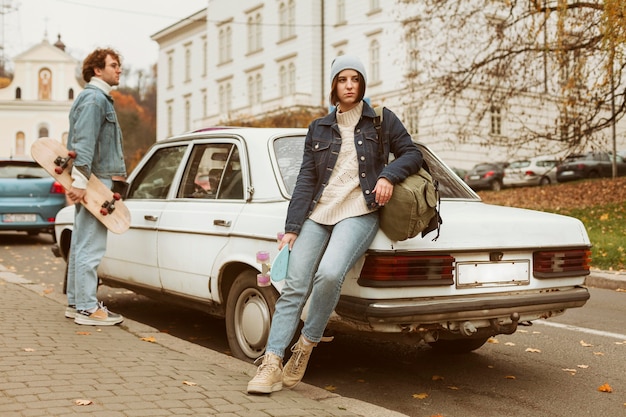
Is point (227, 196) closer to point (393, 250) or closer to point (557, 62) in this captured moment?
point (393, 250)

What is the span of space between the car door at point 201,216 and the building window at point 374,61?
3891cm

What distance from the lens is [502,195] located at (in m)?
26.8

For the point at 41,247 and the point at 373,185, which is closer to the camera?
the point at 373,185

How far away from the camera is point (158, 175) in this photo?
6.82 metres

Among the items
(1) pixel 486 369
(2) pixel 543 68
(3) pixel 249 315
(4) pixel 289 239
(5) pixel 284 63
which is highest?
(5) pixel 284 63

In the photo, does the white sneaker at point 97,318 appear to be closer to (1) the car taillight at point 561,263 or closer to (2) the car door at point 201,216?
(2) the car door at point 201,216

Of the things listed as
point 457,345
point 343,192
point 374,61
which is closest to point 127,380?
point 343,192

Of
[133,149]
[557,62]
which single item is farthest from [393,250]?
[133,149]

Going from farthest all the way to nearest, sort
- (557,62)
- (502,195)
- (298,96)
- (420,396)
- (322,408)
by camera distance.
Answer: (298,96), (502,195), (557,62), (420,396), (322,408)

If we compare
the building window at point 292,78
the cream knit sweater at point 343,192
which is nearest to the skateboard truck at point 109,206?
the cream knit sweater at point 343,192

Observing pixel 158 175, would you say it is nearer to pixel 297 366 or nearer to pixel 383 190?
pixel 297 366

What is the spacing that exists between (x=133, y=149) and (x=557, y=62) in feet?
246

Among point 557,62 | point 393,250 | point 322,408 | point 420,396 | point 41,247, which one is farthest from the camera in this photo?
point 557,62

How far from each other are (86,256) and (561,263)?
3.68m
